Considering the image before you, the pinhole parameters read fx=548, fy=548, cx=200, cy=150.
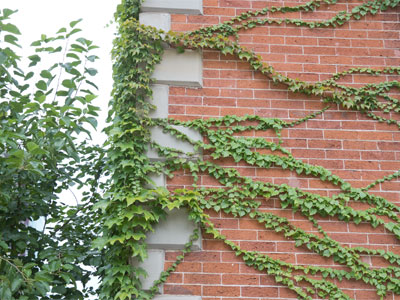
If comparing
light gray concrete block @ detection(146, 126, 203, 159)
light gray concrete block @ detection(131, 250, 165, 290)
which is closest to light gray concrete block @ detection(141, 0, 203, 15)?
light gray concrete block @ detection(146, 126, 203, 159)

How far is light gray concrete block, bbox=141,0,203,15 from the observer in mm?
4305

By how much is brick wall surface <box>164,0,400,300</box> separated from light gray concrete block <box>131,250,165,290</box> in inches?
3.0

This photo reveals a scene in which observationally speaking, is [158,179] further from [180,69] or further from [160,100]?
[180,69]

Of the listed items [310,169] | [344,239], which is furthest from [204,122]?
[344,239]

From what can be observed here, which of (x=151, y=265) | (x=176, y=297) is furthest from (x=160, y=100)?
(x=176, y=297)

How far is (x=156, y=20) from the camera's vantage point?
14.0ft

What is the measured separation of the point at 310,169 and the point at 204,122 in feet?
2.77

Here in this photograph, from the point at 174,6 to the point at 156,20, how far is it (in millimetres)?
190

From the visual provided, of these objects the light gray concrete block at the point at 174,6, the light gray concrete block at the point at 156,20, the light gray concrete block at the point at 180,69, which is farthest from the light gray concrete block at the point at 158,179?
the light gray concrete block at the point at 174,6

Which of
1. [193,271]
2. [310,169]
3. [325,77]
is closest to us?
[193,271]

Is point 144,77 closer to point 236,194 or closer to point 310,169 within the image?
point 236,194

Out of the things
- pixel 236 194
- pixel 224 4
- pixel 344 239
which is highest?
pixel 224 4

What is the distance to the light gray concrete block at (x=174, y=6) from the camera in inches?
169

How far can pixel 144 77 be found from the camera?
159 inches
